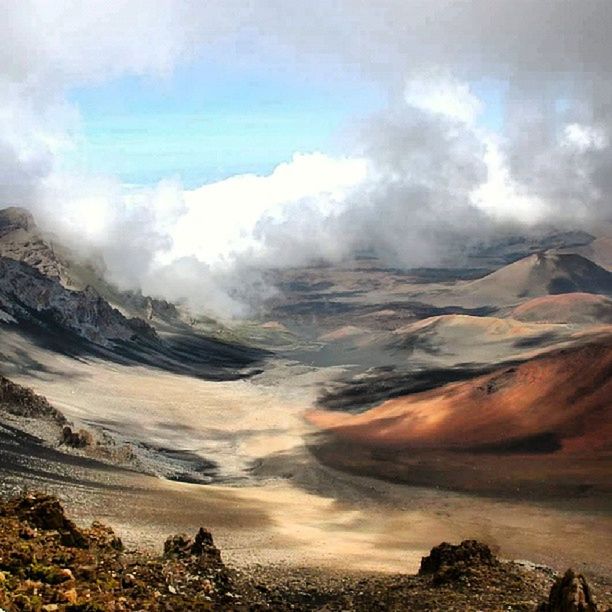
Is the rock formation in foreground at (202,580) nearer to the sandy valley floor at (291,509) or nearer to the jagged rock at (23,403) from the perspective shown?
the sandy valley floor at (291,509)

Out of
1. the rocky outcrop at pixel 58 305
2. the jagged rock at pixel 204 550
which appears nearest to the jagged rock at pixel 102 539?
the jagged rock at pixel 204 550

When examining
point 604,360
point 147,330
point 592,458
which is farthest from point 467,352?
point 592,458

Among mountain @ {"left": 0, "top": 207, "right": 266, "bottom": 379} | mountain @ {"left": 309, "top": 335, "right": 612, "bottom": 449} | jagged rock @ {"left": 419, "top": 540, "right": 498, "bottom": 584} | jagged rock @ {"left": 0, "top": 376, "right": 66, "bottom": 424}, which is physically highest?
mountain @ {"left": 0, "top": 207, "right": 266, "bottom": 379}

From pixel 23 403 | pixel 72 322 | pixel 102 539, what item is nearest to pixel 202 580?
pixel 102 539

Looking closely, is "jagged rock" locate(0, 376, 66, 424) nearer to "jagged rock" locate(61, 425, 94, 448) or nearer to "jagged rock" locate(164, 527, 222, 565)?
"jagged rock" locate(61, 425, 94, 448)

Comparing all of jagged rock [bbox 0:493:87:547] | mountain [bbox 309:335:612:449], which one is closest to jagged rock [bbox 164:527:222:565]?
jagged rock [bbox 0:493:87:547]

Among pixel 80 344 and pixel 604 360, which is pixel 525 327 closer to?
pixel 604 360
